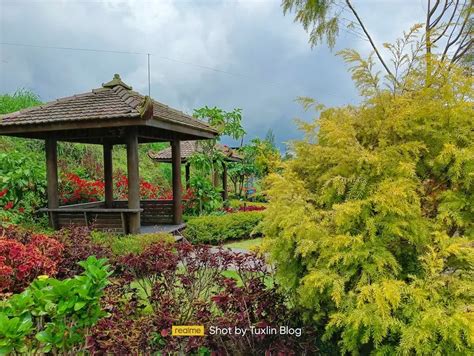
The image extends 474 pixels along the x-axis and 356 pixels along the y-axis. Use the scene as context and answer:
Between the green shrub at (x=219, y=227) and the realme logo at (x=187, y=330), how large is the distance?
569cm

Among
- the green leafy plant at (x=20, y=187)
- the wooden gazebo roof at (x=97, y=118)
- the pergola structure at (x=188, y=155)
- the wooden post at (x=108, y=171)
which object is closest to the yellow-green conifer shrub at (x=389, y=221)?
the wooden gazebo roof at (x=97, y=118)

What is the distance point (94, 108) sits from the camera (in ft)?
22.0

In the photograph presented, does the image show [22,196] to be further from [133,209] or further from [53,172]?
[133,209]

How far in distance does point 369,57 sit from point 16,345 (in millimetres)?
2730

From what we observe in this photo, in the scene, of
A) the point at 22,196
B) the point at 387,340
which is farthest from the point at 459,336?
the point at 22,196

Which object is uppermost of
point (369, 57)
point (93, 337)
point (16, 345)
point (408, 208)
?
point (369, 57)

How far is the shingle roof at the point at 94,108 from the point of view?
6266mm

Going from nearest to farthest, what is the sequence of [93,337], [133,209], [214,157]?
[93,337], [133,209], [214,157]

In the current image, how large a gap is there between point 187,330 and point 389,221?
1.47 meters

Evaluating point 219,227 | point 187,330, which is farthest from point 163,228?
point 187,330

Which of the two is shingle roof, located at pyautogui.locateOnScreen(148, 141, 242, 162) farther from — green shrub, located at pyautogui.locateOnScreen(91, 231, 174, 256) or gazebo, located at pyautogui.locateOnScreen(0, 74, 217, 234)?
green shrub, located at pyautogui.locateOnScreen(91, 231, 174, 256)

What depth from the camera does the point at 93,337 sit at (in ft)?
7.50

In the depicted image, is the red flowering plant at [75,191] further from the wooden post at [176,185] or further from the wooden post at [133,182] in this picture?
the wooden post at [133,182]

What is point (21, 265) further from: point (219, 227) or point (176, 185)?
point (219, 227)
